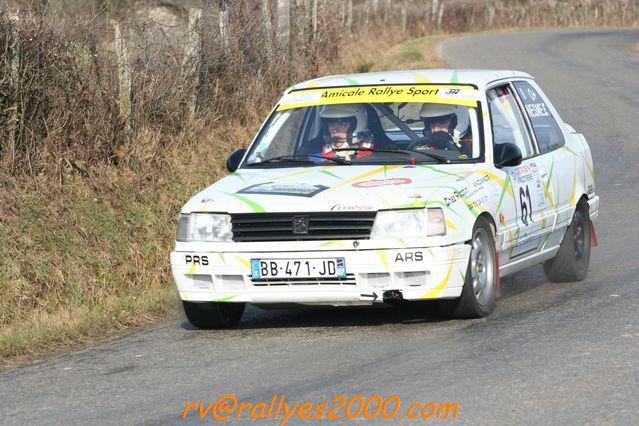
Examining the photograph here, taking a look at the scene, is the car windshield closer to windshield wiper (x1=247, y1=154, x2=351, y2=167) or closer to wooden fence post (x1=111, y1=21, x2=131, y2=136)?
windshield wiper (x1=247, y1=154, x2=351, y2=167)

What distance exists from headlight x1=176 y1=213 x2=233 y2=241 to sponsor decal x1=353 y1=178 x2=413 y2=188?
34.1 inches

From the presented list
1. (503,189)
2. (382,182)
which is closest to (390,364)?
(382,182)

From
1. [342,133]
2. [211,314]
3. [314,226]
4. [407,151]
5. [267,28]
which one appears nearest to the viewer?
[314,226]

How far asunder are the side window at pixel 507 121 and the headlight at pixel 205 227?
7.13ft

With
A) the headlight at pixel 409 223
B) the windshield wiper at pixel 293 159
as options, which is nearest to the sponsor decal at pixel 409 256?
the headlight at pixel 409 223

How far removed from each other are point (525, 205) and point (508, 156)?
1.64ft

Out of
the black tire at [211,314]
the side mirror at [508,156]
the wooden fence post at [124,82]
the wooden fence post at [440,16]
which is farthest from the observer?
the wooden fence post at [440,16]

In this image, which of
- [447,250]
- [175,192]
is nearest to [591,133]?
[175,192]

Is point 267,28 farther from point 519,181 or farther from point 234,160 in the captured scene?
point 519,181

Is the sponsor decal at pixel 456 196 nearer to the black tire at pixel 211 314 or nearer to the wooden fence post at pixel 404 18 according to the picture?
the black tire at pixel 211 314

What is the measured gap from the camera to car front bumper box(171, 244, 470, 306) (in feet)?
26.5

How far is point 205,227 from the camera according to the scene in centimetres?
848

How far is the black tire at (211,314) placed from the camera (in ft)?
28.6

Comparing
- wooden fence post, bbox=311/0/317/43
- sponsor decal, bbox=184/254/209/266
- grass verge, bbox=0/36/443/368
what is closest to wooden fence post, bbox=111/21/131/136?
grass verge, bbox=0/36/443/368
